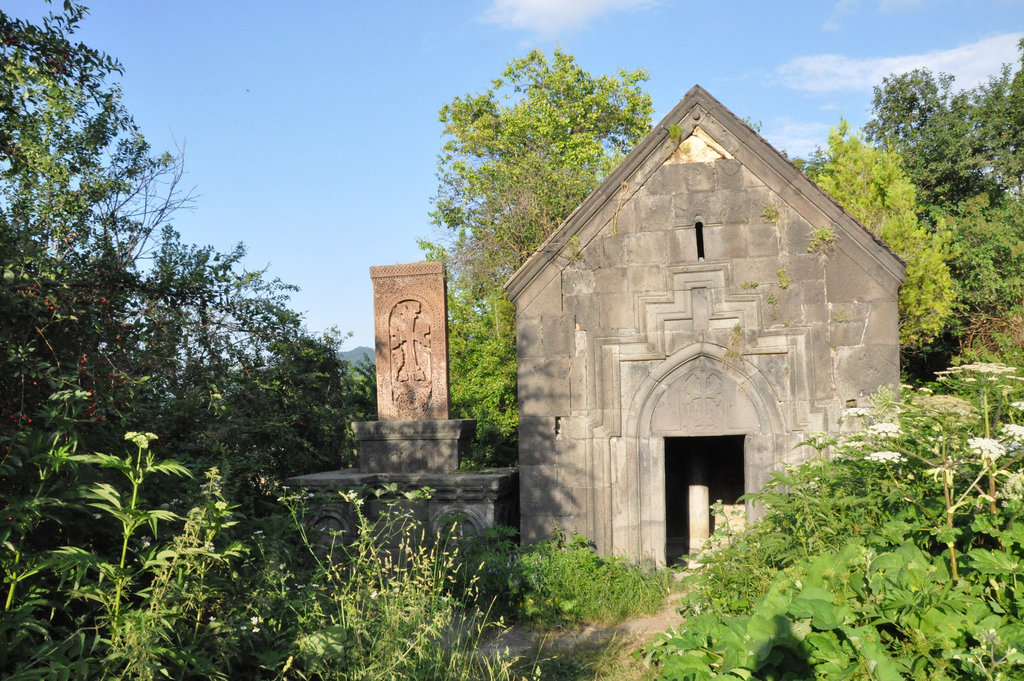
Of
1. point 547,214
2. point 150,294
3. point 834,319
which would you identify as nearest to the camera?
point 150,294

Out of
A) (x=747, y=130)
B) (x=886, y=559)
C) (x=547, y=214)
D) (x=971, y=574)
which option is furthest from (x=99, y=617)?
(x=547, y=214)

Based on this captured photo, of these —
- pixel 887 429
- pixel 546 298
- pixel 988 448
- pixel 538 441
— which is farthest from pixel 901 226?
pixel 988 448

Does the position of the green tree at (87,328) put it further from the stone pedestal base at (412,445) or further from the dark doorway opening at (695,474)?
the dark doorway opening at (695,474)

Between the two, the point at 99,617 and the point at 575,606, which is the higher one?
the point at 99,617

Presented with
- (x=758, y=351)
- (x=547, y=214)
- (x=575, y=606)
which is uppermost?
(x=547, y=214)

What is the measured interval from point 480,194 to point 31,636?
44.8ft

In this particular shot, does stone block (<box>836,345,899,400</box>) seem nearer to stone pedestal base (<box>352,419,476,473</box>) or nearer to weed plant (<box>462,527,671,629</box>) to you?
weed plant (<box>462,527,671,629</box>)

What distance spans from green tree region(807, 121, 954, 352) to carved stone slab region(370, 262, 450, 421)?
9.35m

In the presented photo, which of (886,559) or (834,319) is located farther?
(834,319)

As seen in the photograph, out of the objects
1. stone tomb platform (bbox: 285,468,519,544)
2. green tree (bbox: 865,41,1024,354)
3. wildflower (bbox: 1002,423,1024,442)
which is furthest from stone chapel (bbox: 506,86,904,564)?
green tree (bbox: 865,41,1024,354)

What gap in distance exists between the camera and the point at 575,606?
6926mm

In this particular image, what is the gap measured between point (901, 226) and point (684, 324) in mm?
9131

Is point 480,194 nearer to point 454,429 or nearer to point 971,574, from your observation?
point 454,429

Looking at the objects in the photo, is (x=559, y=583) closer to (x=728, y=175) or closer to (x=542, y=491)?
(x=542, y=491)
